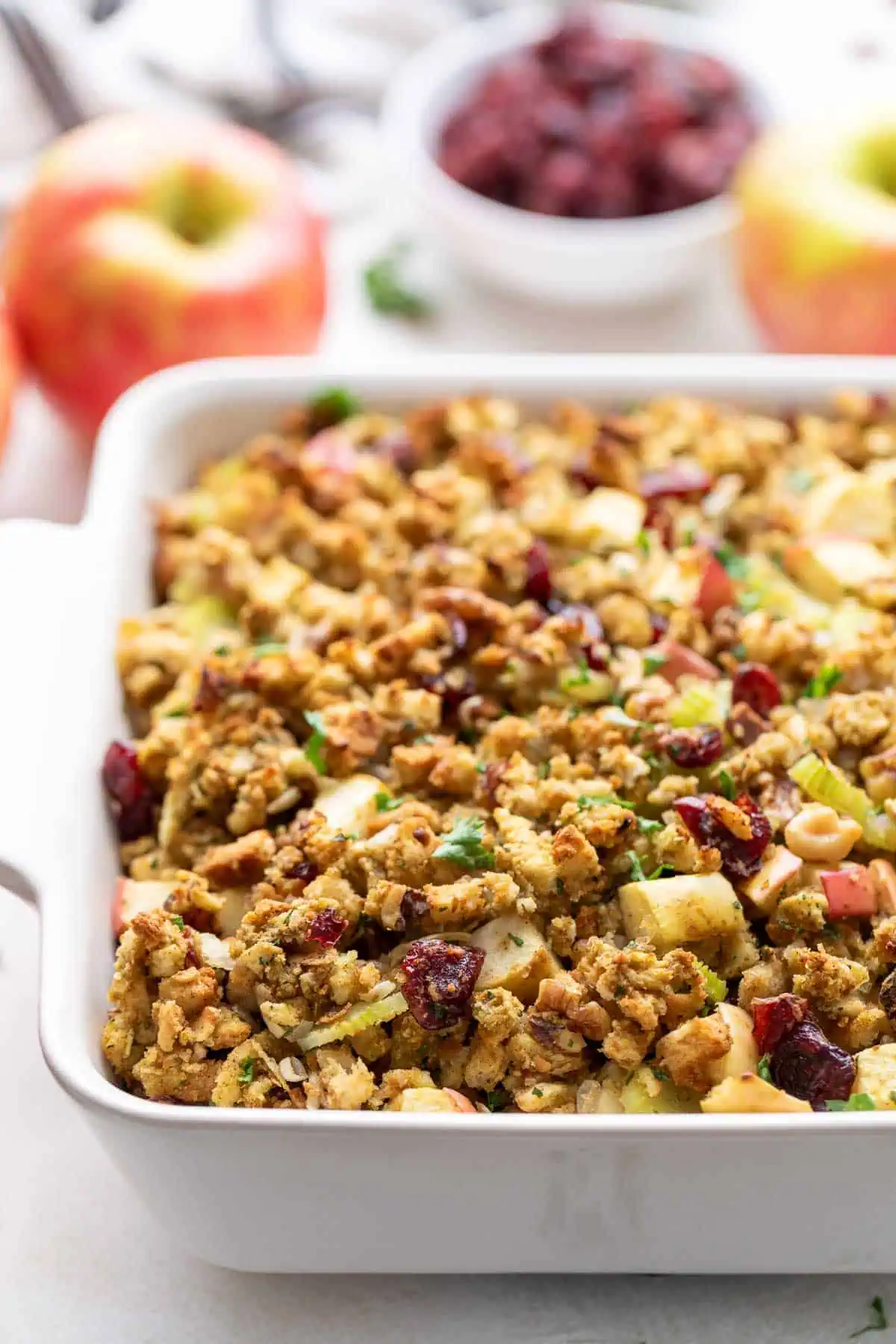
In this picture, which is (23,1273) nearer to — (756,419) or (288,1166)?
(288,1166)

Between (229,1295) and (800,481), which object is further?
(800,481)

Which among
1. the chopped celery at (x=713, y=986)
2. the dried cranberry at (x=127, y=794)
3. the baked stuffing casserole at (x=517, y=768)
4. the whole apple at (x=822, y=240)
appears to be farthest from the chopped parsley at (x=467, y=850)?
the whole apple at (x=822, y=240)

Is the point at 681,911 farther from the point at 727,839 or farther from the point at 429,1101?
the point at 429,1101

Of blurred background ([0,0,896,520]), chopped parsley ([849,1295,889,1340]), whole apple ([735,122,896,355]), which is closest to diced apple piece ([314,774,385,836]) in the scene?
chopped parsley ([849,1295,889,1340])

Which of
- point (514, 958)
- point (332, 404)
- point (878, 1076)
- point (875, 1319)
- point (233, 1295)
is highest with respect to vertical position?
point (332, 404)

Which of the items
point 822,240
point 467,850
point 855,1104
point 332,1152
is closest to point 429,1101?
point 332,1152

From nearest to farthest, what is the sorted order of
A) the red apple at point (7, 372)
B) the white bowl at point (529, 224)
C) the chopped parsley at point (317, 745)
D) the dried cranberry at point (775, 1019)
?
the dried cranberry at point (775, 1019)
the chopped parsley at point (317, 745)
the red apple at point (7, 372)
the white bowl at point (529, 224)

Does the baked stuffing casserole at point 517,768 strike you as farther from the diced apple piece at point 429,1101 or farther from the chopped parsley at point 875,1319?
the chopped parsley at point 875,1319
